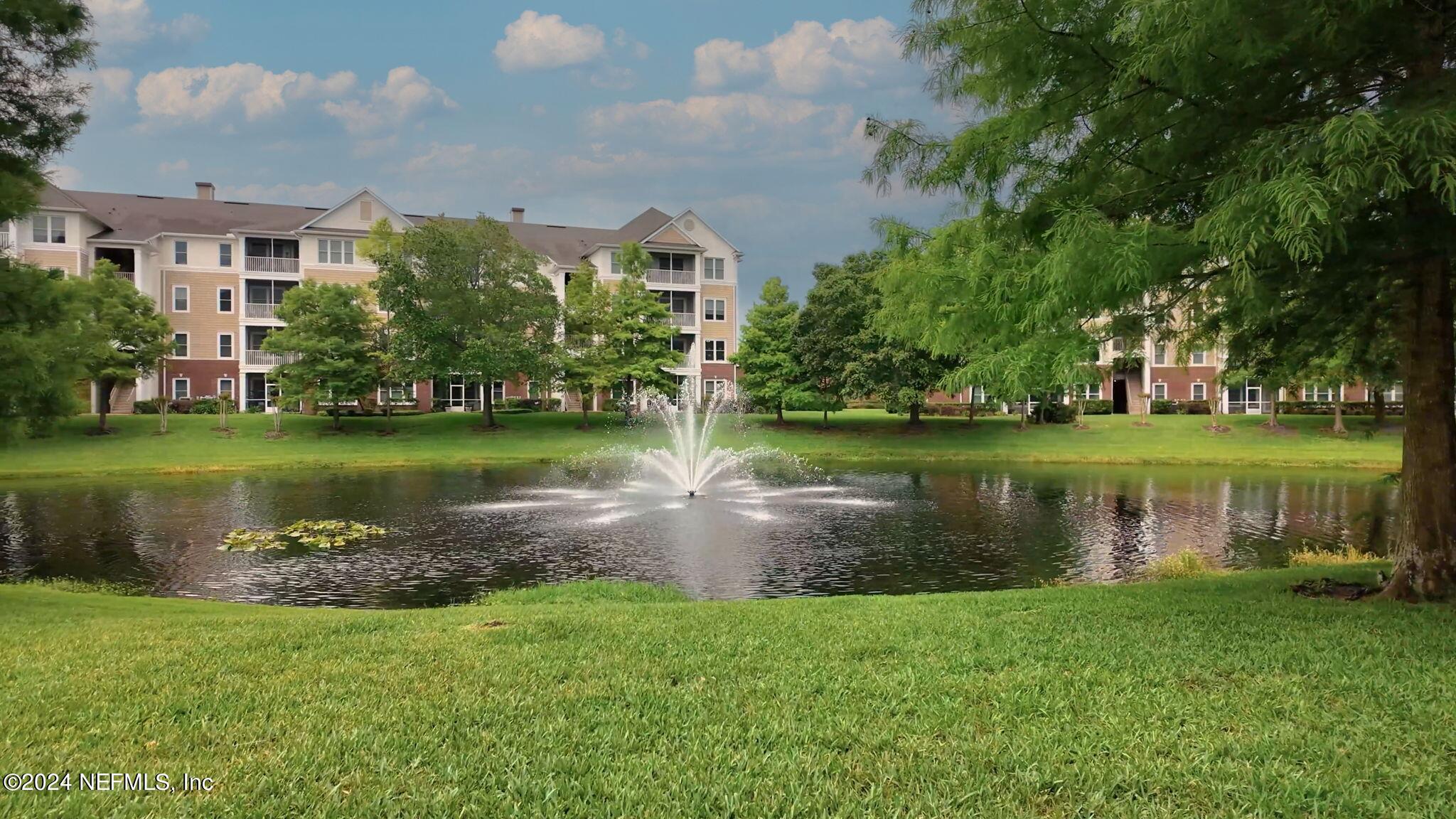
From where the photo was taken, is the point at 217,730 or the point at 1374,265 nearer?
the point at 217,730

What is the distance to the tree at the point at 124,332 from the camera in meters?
38.4

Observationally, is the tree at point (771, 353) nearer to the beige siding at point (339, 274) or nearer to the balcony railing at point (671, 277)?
the balcony railing at point (671, 277)

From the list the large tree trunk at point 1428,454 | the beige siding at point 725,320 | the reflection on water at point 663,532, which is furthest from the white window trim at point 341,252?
the large tree trunk at point 1428,454

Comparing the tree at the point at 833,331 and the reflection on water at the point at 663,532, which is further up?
the tree at the point at 833,331

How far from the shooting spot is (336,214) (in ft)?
165

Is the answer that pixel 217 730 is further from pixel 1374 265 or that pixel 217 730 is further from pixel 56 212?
pixel 56 212

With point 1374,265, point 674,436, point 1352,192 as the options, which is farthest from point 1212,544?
point 674,436

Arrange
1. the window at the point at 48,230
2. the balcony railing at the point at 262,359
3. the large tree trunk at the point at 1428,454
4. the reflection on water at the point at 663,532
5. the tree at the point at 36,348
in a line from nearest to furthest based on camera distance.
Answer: the large tree trunk at the point at 1428,454 → the tree at the point at 36,348 → the reflection on water at the point at 663,532 → the window at the point at 48,230 → the balcony railing at the point at 262,359

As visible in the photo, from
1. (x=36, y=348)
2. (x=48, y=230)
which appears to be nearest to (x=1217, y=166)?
(x=36, y=348)

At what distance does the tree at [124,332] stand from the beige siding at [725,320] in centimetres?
3124

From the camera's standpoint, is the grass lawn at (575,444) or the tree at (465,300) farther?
the tree at (465,300)

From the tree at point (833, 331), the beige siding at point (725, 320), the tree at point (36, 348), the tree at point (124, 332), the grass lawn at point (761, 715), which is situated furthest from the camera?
the beige siding at point (725, 320)

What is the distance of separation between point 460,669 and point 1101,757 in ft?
14.0

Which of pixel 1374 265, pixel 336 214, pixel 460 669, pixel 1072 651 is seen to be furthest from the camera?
pixel 336 214
